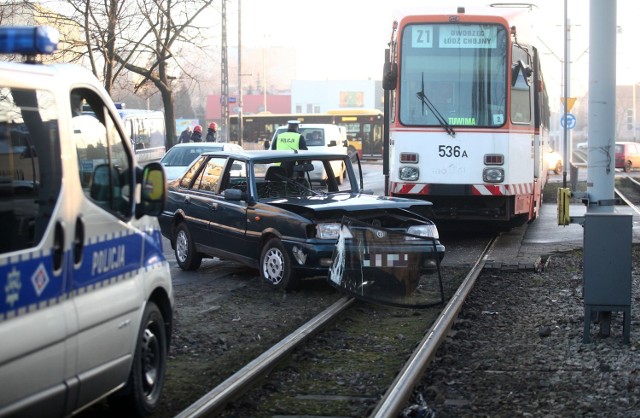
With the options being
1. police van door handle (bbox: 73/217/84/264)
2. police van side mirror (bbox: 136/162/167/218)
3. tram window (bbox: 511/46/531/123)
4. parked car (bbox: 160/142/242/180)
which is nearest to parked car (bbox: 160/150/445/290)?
tram window (bbox: 511/46/531/123)

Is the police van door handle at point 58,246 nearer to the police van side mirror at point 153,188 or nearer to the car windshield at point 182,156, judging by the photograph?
the police van side mirror at point 153,188

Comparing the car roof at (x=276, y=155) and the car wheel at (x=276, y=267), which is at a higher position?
the car roof at (x=276, y=155)

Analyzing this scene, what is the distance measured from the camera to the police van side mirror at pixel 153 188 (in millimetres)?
5820

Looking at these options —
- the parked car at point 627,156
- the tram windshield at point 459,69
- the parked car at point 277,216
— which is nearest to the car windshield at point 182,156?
the tram windshield at point 459,69

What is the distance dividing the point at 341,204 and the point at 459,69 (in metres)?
Answer: 5.56

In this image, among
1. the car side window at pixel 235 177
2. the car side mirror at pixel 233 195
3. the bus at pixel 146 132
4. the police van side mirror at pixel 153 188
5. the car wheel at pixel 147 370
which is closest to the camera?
the police van side mirror at pixel 153 188

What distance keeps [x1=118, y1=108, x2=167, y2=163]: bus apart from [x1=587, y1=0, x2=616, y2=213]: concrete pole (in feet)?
72.8

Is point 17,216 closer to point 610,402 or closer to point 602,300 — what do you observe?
point 610,402

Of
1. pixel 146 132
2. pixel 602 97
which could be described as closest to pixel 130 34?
pixel 146 132

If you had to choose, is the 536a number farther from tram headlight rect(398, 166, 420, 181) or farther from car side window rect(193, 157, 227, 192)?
car side window rect(193, 157, 227, 192)

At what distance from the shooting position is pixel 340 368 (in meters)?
7.85

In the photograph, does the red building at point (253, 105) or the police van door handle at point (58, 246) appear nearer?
the police van door handle at point (58, 246)

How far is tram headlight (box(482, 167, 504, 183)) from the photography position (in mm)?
15969

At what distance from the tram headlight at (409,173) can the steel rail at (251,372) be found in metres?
6.57
